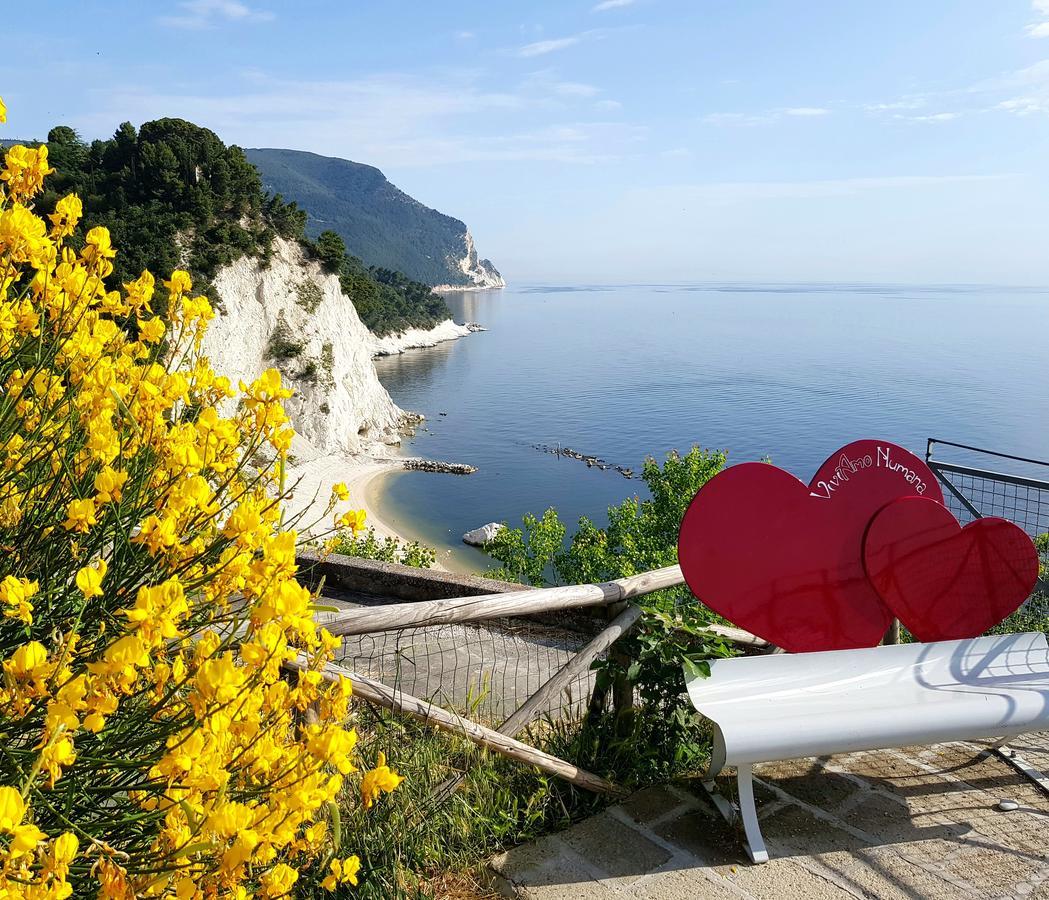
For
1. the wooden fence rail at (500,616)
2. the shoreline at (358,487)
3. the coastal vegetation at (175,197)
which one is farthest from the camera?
the coastal vegetation at (175,197)

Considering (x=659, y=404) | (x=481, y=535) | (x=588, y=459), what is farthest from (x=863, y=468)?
(x=659, y=404)

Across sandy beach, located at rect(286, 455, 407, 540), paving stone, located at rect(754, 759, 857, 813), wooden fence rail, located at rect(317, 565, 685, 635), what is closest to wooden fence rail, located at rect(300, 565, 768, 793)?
wooden fence rail, located at rect(317, 565, 685, 635)

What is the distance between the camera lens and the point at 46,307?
7.21 feet

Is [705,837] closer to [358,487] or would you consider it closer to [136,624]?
[136,624]

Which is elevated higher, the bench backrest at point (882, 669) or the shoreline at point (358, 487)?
the bench backrest at point (882, 669)

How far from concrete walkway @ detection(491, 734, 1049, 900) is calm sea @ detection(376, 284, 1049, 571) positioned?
27021 mm

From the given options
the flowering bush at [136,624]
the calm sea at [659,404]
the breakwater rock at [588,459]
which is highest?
the flowering bush at [136,624]

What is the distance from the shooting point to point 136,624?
1452 mm

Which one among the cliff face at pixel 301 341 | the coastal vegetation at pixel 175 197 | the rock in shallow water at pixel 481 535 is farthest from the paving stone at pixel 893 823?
the cliff face at pixel 301 341

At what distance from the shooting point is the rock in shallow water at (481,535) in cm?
3288

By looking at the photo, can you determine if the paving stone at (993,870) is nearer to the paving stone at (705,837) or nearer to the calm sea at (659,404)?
the paving stone at (705,837)

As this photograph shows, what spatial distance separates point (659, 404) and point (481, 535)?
3509 centimetres

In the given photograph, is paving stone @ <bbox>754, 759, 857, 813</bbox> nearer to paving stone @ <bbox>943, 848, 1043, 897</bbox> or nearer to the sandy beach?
paving stone @ <bbox>943, 848, 1043, 897</bbox>

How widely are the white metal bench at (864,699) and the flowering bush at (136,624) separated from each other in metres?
1.82
